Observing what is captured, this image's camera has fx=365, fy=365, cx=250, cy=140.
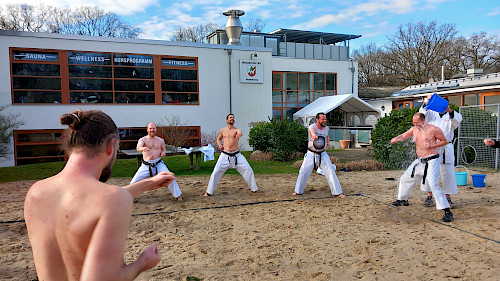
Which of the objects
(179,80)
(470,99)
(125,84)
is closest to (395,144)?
(470,99)

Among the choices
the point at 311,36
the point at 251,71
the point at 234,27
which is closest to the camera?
the point at 251,71

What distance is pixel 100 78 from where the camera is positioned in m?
17.7

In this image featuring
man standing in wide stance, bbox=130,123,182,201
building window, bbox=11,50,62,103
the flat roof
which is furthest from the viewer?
the flat roof

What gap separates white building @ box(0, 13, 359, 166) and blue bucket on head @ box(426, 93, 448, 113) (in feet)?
43.3

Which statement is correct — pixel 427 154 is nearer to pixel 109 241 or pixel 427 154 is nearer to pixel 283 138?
pixel 109 241

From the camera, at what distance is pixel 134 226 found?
21.0 feet

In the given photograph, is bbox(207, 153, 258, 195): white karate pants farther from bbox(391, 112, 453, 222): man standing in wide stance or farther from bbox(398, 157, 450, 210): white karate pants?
bbox(391, 112, 453, 222): man standing in wide stance

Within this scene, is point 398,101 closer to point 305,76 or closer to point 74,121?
point 305,76

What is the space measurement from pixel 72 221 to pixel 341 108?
24370 mm

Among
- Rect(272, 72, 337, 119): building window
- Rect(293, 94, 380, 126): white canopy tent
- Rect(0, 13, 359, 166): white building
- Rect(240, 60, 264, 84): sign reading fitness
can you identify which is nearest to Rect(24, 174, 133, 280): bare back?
Rect(0, 13, 359, 166): white building

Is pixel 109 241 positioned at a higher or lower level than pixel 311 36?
lower

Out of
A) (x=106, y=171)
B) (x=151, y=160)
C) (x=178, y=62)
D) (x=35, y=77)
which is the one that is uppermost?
(x=178, y=62)

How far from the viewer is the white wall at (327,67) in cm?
2414

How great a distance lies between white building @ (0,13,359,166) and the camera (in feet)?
53.4
